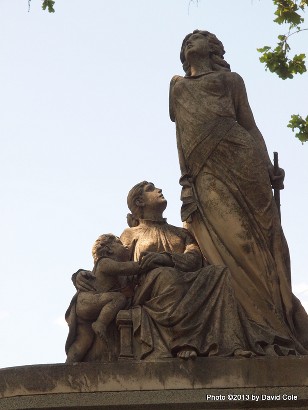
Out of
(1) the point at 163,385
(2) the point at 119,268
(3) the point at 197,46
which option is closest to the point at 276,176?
(3) the point at 197,46

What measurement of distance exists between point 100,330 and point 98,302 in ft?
0.96

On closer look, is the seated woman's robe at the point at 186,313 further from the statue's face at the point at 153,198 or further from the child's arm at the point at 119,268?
the statue's face at the point at 153,198

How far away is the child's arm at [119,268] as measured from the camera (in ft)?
39.1

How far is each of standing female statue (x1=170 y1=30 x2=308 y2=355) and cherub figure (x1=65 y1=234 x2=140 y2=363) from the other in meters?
0.90

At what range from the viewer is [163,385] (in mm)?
10992

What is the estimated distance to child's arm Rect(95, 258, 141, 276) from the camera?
11.9 meters

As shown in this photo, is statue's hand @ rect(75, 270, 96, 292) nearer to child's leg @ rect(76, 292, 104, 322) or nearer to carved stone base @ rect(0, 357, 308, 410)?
child's leg @ rect(76, 292, 104, 322)

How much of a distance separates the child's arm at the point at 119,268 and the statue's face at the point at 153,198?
3.29 feet

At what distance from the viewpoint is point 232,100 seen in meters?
13.0

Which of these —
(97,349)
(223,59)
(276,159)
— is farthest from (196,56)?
(97,349)

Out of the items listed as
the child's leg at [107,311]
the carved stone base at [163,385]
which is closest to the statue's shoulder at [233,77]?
the child's leg at [107,311]

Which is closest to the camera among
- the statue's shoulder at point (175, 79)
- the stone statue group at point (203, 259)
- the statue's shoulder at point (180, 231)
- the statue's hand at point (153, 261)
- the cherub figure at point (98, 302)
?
the stone statue group at point (203, 259)

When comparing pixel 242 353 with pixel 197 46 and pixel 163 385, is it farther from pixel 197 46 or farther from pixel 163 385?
pixel 197 46

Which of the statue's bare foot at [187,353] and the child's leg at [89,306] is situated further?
the child's leg at [89,306]
